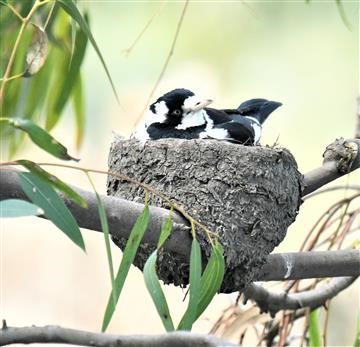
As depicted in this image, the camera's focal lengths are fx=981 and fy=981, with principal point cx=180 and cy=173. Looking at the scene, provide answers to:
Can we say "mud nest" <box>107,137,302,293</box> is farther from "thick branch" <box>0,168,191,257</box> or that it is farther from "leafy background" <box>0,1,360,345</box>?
"leafy background" <box>0,1,360,345</box>

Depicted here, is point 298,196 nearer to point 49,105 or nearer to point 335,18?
point 49,105

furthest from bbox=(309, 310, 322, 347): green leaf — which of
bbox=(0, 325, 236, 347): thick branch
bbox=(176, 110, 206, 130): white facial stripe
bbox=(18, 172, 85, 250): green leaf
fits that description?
bbox=(0, 325, 236, 347): thick branch

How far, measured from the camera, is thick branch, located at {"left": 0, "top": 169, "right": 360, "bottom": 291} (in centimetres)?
152

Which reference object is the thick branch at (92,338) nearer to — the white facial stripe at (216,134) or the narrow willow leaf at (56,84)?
the narrow willow leaf at (56,84)

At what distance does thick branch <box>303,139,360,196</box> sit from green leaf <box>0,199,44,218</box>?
1118 millimetres

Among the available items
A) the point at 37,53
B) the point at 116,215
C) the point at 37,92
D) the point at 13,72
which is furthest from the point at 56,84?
the point at 116,215

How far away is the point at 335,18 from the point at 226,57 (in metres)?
0.65

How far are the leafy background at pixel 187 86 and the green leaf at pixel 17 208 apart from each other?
3280 millimetres

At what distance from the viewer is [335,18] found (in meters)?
5.50

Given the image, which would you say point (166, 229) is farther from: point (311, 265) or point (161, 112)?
point (161, 112)

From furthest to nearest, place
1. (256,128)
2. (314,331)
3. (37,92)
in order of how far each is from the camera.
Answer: (256,128) → (37,92) → (314,331)

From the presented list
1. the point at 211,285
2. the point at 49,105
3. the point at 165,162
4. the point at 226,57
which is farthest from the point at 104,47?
the point at 211,285

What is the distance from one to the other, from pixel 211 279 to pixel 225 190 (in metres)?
0.59

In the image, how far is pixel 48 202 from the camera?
141 cm
